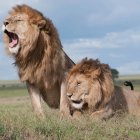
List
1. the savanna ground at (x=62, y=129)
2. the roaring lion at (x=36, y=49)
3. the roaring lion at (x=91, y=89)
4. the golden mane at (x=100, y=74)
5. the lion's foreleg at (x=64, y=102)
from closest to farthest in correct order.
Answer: the savanna ground at (x=62, y=129), the roaring lion at (x=91, y=89), the golden mane at (x=100, y=74), the roaring lion at (x=36, y=49), the lion's foreleg at (x=64, y=102)

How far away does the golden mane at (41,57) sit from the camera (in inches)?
279

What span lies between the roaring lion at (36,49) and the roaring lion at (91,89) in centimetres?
34

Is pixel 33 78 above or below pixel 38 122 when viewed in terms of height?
above

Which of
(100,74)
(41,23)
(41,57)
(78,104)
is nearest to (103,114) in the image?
(78,104)

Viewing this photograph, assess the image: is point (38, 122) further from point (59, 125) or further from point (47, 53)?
point (47, 53)

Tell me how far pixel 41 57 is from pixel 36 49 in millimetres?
128

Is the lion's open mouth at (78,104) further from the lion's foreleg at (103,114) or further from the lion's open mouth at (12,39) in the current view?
the lion's open mouth at (12,39)

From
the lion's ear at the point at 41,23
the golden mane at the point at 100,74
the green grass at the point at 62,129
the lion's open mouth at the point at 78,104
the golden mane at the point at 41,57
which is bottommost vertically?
the green grass at the point at 62,129

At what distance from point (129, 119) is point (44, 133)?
69.6 inches

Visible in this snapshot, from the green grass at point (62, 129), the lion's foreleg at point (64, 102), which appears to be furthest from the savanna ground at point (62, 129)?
the lion's foreleg at point (64, 102)

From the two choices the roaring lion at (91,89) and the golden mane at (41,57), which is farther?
the golden mane at (41,57)

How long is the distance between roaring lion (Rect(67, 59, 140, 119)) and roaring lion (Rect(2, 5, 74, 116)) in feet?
1.10

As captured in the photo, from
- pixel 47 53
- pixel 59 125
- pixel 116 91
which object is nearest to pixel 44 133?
pixel 59 125

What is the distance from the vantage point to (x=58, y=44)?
725 cm
